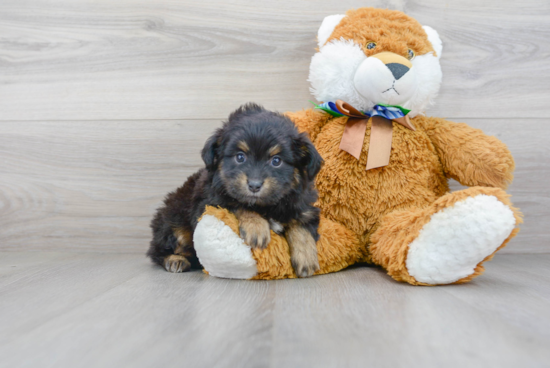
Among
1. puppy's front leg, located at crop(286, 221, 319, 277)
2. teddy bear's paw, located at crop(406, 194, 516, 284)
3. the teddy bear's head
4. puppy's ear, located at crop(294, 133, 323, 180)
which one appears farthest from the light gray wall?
teddy bear's paw, located at crop(406, 194, 516, 284)

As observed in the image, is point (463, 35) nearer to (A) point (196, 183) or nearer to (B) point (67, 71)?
(A) point (196, 183)

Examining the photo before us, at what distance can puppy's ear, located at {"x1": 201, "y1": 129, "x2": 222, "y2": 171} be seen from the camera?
154cm

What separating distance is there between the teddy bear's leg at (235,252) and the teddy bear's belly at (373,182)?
212 mm

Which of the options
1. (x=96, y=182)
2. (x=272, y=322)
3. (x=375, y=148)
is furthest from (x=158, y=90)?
(x=272, y=322)

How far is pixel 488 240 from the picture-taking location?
1.34 meters

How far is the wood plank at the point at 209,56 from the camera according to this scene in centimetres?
217

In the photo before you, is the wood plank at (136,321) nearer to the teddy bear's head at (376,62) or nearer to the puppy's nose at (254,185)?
the puppy's nose at (254,185)

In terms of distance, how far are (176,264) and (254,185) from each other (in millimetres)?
605

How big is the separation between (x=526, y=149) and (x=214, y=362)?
2038mm

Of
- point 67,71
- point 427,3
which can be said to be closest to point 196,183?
point 67,71

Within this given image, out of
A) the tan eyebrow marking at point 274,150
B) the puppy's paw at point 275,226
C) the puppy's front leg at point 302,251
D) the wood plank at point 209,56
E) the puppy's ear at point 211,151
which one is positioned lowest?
the puppy's front leg at point 302,251

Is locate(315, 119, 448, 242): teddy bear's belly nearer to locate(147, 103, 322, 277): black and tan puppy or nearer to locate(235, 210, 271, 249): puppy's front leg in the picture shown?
locate(147, 103, 322, 277): black and tan puppy

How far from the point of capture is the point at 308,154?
1536 millimetres

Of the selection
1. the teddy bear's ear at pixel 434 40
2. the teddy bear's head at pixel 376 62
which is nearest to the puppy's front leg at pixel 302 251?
the teddy bear's head at pixel 376 62
